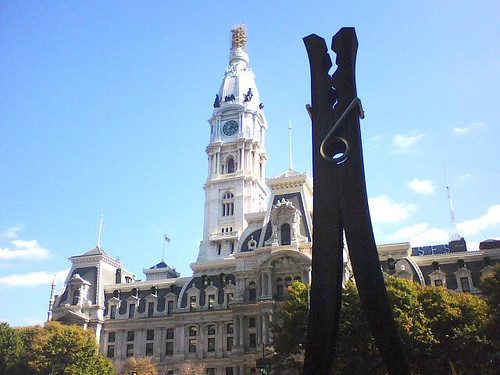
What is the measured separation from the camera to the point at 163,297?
2601 inches

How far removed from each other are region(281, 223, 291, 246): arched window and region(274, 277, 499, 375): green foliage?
714 inches

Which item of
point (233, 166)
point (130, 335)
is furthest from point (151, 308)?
point (233, 166)

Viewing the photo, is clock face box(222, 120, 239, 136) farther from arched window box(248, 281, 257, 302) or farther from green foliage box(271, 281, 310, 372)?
green foliage box(271, 281, 310, 372)

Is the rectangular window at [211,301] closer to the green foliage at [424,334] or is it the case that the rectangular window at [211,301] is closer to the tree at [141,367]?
the tree at [141,367]

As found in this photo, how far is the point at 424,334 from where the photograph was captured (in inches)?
1387

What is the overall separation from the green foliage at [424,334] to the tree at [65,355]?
Result: 2098 cm

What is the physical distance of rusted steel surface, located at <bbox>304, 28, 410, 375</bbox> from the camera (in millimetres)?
13617

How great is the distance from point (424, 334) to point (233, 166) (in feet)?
→ 208

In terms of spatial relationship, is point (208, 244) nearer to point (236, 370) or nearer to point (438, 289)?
point (236, 370)

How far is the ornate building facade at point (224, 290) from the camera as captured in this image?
55375 millimetres

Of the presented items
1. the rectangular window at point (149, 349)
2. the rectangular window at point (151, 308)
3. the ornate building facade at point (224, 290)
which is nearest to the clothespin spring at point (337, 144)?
the ornate building facade at point (224, 290)

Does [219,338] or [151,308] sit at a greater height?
[151,308]

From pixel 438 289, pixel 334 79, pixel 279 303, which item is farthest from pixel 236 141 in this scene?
pixel 334 79

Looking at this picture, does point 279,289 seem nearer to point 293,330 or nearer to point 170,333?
point 170,333
